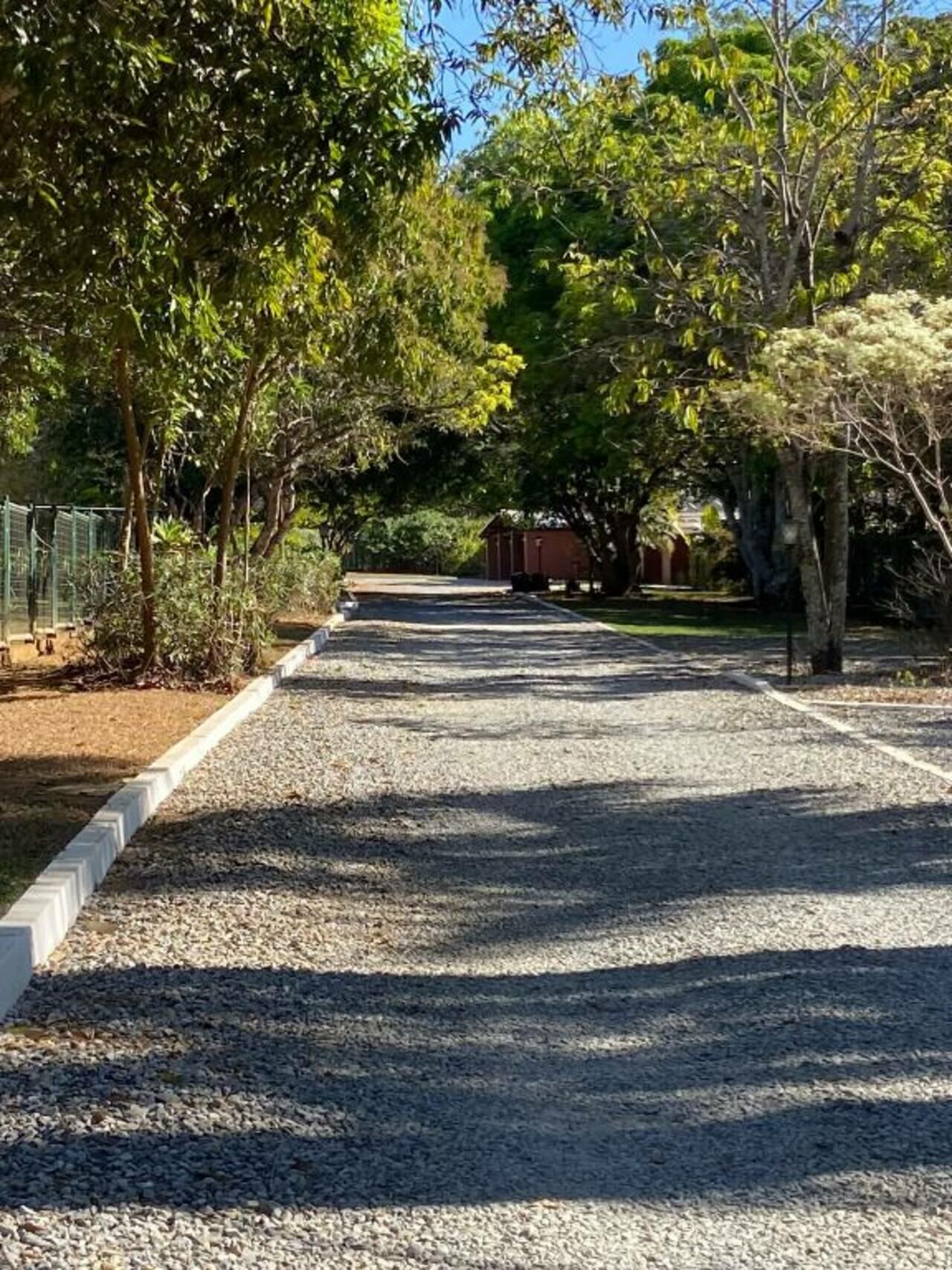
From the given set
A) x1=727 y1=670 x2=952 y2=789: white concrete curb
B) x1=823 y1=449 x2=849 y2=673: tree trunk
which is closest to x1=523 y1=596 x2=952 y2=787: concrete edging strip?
x1=727 y1=670 x2=952 y2=789: white concrete curb

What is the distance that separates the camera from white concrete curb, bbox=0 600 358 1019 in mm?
6312

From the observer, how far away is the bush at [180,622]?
17531mm

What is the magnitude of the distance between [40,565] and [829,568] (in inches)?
418

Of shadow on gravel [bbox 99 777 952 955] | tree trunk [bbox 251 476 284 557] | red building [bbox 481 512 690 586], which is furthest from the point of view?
red building [bbox 481 512 690 586]

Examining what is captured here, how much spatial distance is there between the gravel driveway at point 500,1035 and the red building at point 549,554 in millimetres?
52798

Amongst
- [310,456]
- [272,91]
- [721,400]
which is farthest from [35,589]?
[272,91]

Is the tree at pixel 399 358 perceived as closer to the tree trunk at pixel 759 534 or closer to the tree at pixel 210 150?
the tree at pixel 210 150

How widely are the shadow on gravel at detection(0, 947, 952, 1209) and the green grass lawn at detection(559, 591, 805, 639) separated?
2233 cm

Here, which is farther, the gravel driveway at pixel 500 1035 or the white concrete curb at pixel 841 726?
the white concrete curb at pixel 841 726

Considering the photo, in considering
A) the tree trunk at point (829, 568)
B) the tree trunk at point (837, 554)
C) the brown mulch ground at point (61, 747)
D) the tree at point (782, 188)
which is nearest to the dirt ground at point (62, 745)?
the brown mulch ground at point (61, 747)

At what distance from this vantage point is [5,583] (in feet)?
65.5

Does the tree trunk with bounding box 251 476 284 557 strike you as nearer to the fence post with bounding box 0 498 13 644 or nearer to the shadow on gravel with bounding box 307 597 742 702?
the shadow on gravel with bounding box 307 597 742 702

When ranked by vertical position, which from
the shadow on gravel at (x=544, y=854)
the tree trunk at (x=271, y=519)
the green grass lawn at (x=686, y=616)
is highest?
the tree trunk at (x=271, y=519)

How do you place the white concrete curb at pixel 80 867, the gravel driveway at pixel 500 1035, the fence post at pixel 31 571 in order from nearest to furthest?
1. the gravel driveway at pixel 500 1035
2. the white concrete curb at pixel 80 867
3. the fence post at pixel 31 571
